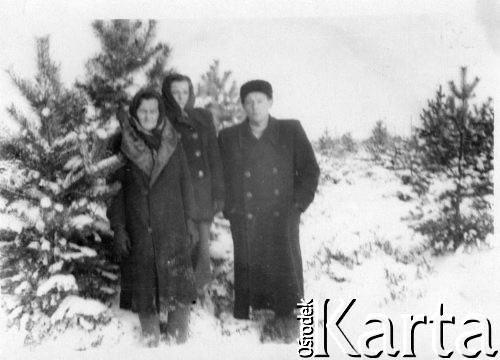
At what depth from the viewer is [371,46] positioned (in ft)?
7.60

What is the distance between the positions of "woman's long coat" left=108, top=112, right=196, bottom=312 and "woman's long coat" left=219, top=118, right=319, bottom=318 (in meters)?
0.17

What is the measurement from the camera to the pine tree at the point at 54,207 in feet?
7.38

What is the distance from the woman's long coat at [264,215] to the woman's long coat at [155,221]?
0.55 feet

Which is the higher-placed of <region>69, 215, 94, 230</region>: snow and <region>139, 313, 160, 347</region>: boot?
<region>69, 215, 94, 230</region>: snow

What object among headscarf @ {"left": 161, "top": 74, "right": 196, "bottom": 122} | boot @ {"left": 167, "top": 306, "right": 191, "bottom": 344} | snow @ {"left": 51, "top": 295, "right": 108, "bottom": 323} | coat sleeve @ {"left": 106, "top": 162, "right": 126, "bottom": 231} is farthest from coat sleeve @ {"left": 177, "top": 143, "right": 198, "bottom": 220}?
snow @ {"left": 51, "top": 295, "right": 108, "bottom": 323}

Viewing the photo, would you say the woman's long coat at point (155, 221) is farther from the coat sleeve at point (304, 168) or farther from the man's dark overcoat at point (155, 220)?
the coat sleeve at point (304, 168)

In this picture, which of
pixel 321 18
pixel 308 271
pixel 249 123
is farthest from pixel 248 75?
pixel 308 271

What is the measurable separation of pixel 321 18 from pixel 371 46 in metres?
0.21

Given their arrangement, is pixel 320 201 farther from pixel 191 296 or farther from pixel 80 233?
pixel 80 233

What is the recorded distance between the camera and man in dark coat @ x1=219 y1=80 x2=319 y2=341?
7.43 feet

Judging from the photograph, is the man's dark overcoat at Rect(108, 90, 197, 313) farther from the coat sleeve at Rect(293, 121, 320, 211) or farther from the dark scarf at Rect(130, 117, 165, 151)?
the coat sleeve at Rect(293, 121, 320, 211)

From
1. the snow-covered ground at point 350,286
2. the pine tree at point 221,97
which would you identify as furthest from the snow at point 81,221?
the pine tree at point 221,97

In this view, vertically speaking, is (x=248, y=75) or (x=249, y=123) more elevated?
(x=248, y=75)

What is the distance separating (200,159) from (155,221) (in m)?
0.27
